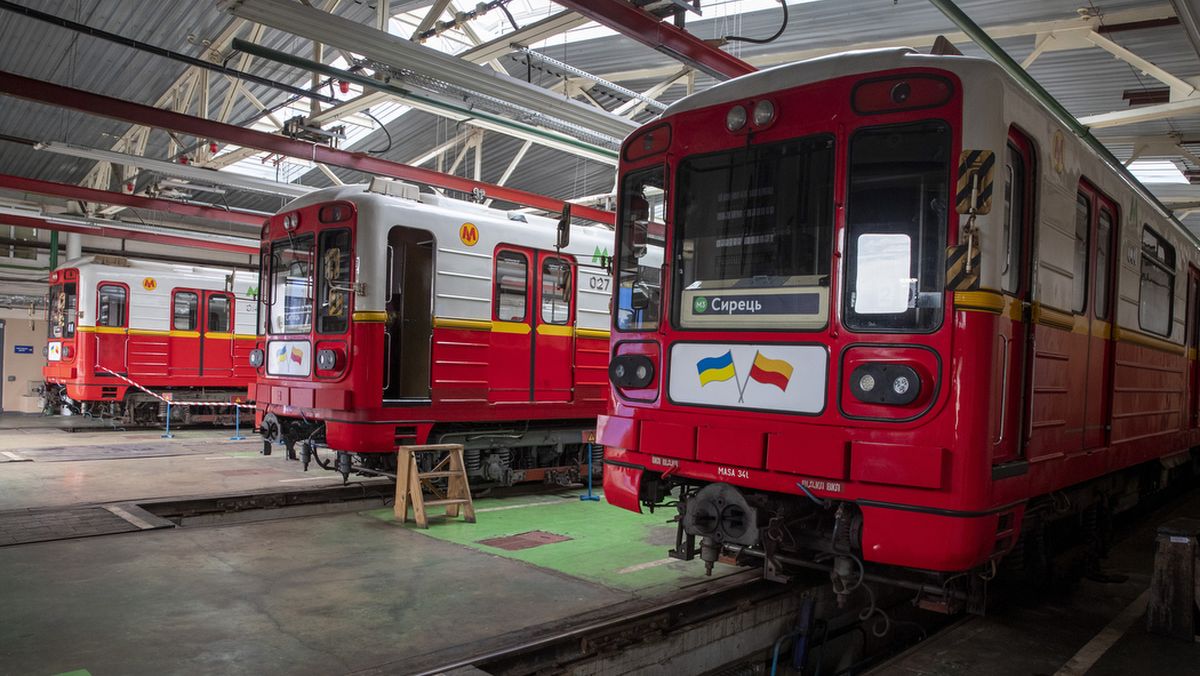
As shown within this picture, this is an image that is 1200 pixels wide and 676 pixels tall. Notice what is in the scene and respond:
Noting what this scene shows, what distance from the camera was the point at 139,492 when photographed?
9.05 m

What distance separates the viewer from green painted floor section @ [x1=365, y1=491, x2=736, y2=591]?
20.1 ft

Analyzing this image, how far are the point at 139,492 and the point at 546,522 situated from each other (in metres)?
4.75

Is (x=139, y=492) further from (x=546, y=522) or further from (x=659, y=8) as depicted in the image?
(x=659, y=8)

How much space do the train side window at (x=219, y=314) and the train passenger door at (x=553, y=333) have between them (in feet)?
34.9

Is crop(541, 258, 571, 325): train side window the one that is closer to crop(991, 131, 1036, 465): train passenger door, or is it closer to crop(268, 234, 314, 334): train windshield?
crop(268, 234, 314, 334): train windshield

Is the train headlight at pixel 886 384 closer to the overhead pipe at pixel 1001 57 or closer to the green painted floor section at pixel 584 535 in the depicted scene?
the green painted floor section at pixel 584 535

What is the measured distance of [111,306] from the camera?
16047 mm

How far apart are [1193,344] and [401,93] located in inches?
370

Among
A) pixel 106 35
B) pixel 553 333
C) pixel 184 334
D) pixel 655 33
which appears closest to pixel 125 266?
pixel 184 334

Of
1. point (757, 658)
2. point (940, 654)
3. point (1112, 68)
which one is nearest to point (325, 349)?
point (757, 658)

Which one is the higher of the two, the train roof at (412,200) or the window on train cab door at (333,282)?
the train roof at (412,200)

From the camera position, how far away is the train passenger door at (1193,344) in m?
8.99

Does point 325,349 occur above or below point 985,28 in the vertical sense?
below

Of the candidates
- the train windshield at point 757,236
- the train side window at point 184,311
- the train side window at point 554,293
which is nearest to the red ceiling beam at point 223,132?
the train side window at point 554,293
